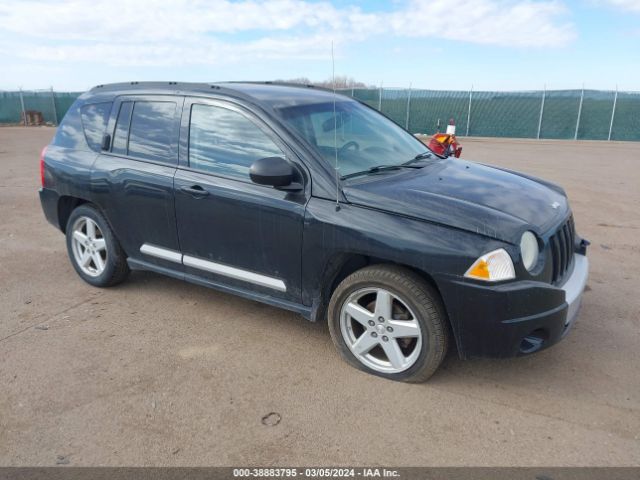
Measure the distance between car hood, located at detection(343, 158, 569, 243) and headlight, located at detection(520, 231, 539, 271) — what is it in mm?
51

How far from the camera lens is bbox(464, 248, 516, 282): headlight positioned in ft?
9.62

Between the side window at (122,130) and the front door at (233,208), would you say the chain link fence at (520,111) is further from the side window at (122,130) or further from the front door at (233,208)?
the front door at (233,208)

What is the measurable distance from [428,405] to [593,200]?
272 inches

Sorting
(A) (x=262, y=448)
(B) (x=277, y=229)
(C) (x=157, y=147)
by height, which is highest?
(C) (x=157, y=147)

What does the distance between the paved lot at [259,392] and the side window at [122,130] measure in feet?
4.25

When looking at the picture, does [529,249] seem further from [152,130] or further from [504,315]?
[152,130]

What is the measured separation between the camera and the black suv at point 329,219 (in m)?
3.05

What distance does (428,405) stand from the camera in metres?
3.16

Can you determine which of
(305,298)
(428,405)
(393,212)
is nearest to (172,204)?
(305,298)

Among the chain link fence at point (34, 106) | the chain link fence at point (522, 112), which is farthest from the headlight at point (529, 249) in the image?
the chain link fence at point (34, 106)

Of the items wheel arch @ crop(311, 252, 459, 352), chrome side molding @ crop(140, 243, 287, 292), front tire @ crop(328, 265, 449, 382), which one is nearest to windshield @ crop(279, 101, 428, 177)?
wheel arch @ crop(311, 252, 459, 352)

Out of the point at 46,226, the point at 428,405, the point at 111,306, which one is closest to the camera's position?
the point at 428,405

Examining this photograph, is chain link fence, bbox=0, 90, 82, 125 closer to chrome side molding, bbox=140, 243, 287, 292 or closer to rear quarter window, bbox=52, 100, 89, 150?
rear quarter window, bbox=52, 100, 89, 150

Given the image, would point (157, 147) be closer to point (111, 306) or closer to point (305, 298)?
point (111, 306)
